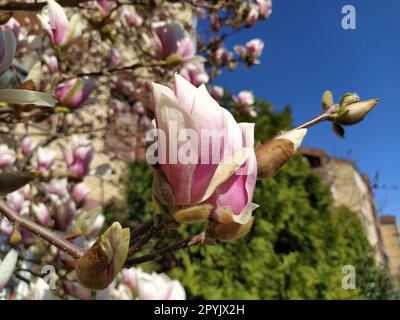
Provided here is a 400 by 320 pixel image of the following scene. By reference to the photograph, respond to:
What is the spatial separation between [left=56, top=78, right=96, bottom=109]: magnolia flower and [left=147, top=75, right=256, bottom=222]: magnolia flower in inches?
30.9

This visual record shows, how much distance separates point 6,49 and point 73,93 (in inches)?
23.9

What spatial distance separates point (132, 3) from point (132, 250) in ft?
3.81

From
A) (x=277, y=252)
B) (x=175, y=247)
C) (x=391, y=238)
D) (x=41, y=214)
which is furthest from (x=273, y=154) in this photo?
(x=391, y=238)

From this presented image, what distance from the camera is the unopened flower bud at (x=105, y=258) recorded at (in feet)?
2.03

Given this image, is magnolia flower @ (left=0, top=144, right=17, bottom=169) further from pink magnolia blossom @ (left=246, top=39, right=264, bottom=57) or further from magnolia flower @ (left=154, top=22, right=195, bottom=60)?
pink magnolia blossom @ (left=246, top=39, right=264, bottom=57)

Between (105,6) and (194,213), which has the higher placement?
(105,6)

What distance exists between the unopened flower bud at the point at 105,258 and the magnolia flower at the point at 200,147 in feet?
0.28

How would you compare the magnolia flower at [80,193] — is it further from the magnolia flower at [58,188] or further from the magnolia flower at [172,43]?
the magnolia flower at [172,43]

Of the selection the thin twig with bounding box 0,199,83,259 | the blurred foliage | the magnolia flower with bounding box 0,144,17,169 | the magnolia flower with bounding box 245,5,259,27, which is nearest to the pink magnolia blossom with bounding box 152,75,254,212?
the thin twig with bounding box 0,199,83,259

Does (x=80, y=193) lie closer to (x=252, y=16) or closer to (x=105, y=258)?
(x=105, y=258)

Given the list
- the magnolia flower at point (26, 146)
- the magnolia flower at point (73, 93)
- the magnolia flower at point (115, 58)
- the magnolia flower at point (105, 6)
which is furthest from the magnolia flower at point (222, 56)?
the magnolia flower at point (73, 93)

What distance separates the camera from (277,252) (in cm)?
408

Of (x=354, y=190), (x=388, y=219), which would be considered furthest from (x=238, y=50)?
(x=388, y=219)

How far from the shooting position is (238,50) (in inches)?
123
